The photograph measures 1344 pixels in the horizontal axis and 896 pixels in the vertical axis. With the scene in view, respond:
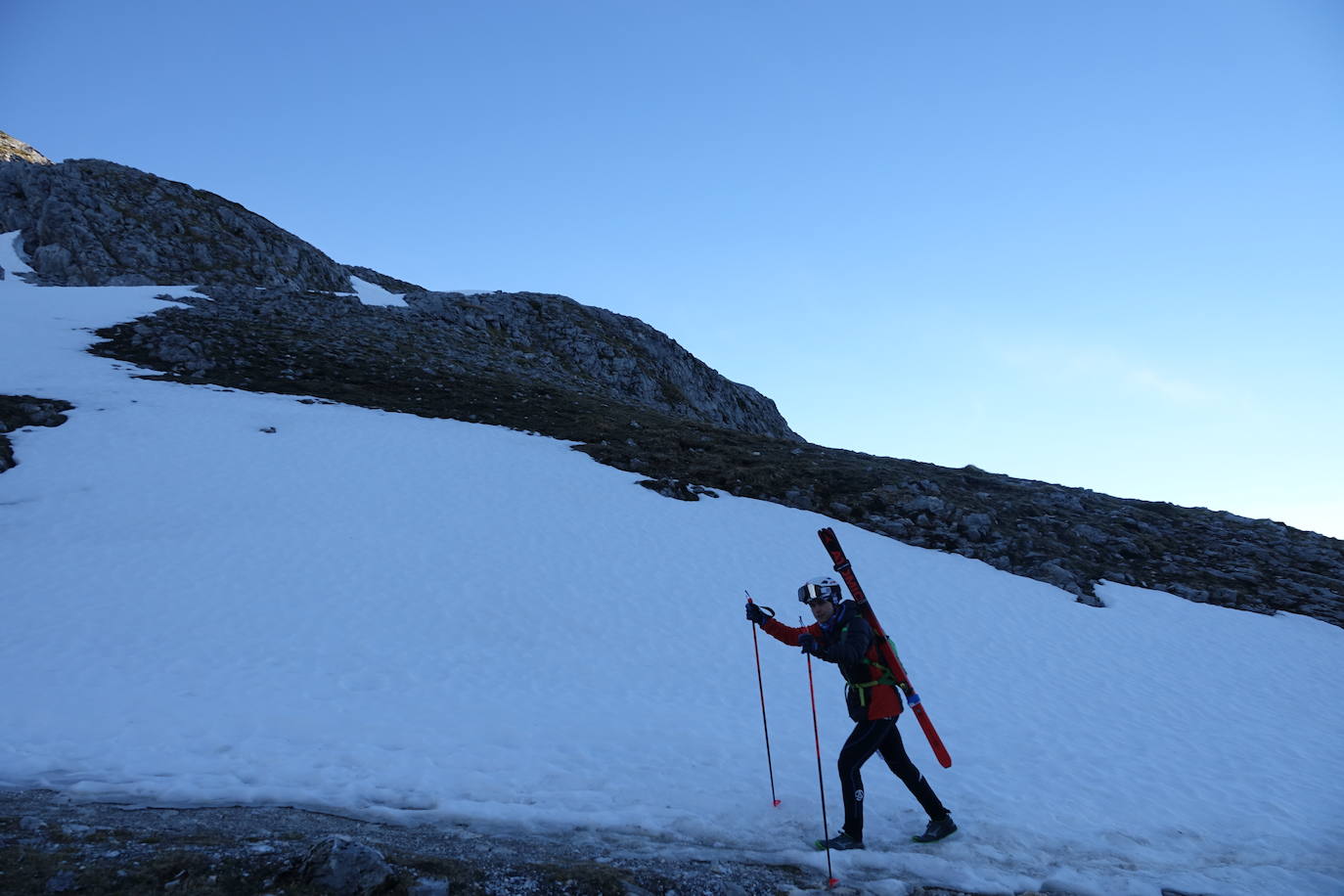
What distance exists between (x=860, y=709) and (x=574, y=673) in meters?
6.45

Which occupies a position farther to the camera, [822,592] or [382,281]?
[382,281]

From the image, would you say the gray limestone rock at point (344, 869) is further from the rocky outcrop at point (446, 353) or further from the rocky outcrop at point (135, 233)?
the rocky outcrop at point (135, 233)

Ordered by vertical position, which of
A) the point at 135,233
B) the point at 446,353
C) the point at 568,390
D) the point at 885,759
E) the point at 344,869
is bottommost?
the point at 344,869

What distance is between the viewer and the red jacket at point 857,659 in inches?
286

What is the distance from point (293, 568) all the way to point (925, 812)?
45.1 feet

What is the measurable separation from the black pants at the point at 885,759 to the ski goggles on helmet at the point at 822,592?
1388 millimetres

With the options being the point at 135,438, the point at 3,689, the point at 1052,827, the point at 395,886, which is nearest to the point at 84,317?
the point at 135,438

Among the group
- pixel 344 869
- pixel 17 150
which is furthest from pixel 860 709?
pixel 17 150

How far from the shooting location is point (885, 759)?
7367 mm

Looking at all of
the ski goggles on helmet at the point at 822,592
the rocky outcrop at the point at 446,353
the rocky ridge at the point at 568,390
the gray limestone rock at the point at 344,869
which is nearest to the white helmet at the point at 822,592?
the ski goggles on helmet at the point at 822,592

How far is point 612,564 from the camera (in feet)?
60.5

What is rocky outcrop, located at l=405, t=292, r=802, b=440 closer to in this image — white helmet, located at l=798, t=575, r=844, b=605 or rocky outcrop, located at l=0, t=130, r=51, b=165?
white helmet, located at l=798, t=575, r=844, b=605

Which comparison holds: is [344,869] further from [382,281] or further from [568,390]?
[382,281]

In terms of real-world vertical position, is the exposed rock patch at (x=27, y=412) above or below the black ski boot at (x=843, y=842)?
above
